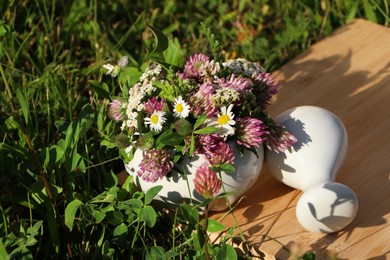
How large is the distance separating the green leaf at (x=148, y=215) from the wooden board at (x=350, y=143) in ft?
0.56

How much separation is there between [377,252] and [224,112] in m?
0.41

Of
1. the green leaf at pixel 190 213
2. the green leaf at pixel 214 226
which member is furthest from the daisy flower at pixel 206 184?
the green leaf at pixel 214 226

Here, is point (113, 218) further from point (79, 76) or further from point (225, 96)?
point (79, 76)

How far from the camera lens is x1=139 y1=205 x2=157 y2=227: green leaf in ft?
5.67

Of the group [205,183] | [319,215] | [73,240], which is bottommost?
[73,240]

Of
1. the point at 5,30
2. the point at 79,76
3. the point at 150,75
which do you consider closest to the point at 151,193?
the point at 150,75

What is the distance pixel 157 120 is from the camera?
169cm

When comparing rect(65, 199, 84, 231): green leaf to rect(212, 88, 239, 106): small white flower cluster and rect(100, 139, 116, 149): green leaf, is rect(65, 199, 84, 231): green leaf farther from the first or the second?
rect(212, 88, 239, 106): small white flower cluster

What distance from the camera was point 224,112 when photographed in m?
1.68

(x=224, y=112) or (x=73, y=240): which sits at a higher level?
(x=224, y=112)

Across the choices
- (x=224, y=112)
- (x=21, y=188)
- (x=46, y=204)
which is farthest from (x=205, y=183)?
(x=21, y=188)

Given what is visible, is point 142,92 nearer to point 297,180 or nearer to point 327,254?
point 297,180

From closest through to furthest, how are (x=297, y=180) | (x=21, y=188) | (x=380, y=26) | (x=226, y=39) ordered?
(x=297, y=180) → (x=21, y=188) → (x=380, y=26) → (x=226, y=39)

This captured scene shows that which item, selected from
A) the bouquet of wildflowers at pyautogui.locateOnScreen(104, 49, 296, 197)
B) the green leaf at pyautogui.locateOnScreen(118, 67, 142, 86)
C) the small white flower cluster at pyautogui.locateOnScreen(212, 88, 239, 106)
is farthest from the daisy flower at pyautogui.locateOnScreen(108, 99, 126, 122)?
the small white flower cluster at pyautogui.locateOnScreen(212, 88, 239, 106)
